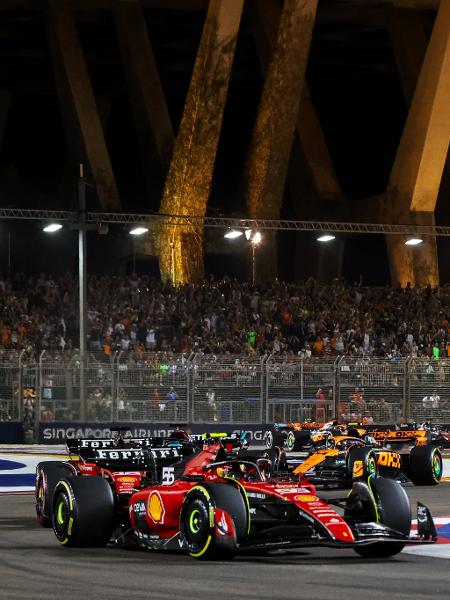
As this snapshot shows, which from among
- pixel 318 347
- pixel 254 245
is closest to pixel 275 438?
pixel 318 347

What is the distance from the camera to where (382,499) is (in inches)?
441

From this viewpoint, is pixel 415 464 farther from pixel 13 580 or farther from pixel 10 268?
pixel 10 268

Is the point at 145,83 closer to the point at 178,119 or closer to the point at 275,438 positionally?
the point at 178,119

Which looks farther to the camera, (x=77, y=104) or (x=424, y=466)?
(x=77, y=104)

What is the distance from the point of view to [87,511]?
11.7m

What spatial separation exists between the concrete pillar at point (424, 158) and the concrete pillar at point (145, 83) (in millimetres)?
8290

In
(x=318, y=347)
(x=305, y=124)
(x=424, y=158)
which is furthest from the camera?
(x=305, y=124)

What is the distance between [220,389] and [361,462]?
38.9 ft

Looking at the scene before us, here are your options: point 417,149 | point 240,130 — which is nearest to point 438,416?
point 417,149

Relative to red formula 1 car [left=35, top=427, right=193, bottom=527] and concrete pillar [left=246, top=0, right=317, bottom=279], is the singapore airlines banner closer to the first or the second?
red formula 1 car [left=35, top=427, right=193, bottom=527]

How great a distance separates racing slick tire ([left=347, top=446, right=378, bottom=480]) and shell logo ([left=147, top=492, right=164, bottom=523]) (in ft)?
19.8

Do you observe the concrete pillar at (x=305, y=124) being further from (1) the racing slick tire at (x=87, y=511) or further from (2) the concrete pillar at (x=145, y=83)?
(1) the racing slick tire at (x=87, y=511)

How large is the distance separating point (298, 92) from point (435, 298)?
7519mm

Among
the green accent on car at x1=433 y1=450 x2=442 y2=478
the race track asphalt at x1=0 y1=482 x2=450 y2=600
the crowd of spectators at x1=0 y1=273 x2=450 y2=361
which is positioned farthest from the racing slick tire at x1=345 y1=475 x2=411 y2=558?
the crowd of spectators at x1=0 y1=273 x2=450 y2=361
